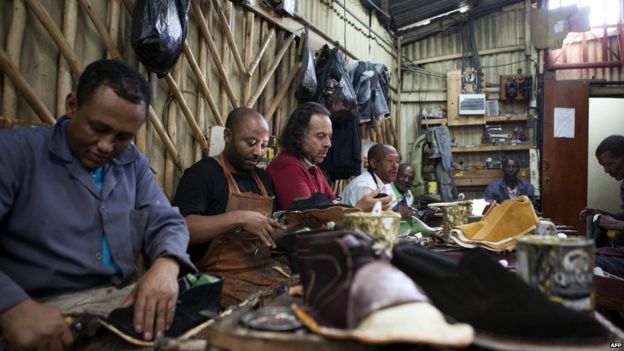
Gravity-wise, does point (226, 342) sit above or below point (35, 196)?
below

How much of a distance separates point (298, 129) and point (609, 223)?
257 centimetres

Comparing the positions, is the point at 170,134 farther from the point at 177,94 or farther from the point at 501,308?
the point at 501,308

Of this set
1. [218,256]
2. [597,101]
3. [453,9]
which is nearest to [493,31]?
[453,9]

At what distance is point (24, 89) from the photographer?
225cm

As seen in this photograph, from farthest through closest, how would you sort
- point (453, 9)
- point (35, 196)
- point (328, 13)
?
point (453, 9) < point (328, 13) < point (35, 196)

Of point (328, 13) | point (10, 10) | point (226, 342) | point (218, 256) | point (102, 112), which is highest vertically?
point (328, 13)

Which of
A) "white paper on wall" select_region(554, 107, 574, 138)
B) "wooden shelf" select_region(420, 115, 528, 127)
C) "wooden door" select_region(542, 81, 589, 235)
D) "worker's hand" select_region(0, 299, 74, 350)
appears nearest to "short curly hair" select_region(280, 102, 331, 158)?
"worker's hand" select_region(0, 299, 74, 350)

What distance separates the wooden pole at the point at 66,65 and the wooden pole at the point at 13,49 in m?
0.23

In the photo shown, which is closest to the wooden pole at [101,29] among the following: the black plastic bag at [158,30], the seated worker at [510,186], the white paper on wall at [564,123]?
the black plastic bag at [158,30]

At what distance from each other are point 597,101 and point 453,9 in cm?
355

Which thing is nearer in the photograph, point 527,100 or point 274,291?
point 274,291

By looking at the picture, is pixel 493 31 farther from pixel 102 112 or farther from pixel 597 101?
pixel 102 112

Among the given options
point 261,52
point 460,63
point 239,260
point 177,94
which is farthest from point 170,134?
point 460,63

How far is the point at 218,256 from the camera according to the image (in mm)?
2039
